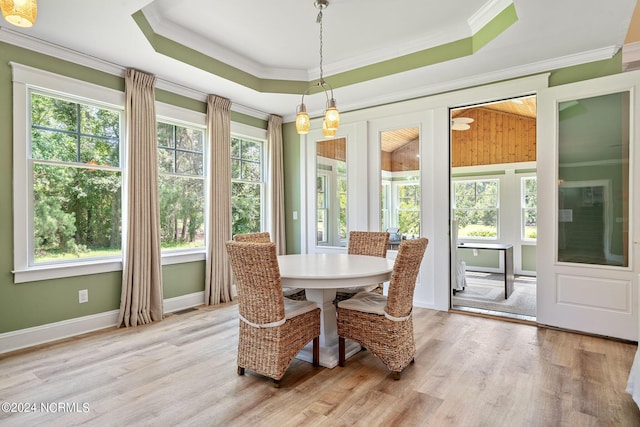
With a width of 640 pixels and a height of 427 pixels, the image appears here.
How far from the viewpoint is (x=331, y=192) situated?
17.4 ft

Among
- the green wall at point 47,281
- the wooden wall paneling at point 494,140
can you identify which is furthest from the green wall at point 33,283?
the wooden wall paneling at point 494,140

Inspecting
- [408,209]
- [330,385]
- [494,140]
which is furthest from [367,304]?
[494,140]

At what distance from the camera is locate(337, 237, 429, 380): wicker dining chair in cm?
245

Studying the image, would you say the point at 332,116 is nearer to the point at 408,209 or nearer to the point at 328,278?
the point at 328,278

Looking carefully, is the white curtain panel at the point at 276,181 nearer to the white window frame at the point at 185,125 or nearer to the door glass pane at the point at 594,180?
the white window frame at the point at 185,125

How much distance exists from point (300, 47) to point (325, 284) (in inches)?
108

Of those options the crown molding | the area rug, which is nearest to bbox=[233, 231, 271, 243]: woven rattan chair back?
the crown molding

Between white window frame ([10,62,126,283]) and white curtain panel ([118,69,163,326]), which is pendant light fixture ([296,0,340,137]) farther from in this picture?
white window frame ([10,62,126,283])

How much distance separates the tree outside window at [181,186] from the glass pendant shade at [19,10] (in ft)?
9.54

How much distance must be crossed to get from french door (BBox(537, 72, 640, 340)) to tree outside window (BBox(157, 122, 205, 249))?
4.01m

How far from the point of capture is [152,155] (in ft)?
12.9

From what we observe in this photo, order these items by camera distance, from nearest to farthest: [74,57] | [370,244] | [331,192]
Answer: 1. [74,57]
2. [370,244]
3. [331,192]

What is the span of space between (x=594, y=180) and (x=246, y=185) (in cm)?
422

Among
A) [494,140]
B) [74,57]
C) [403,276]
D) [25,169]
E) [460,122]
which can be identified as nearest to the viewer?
[403,276]
